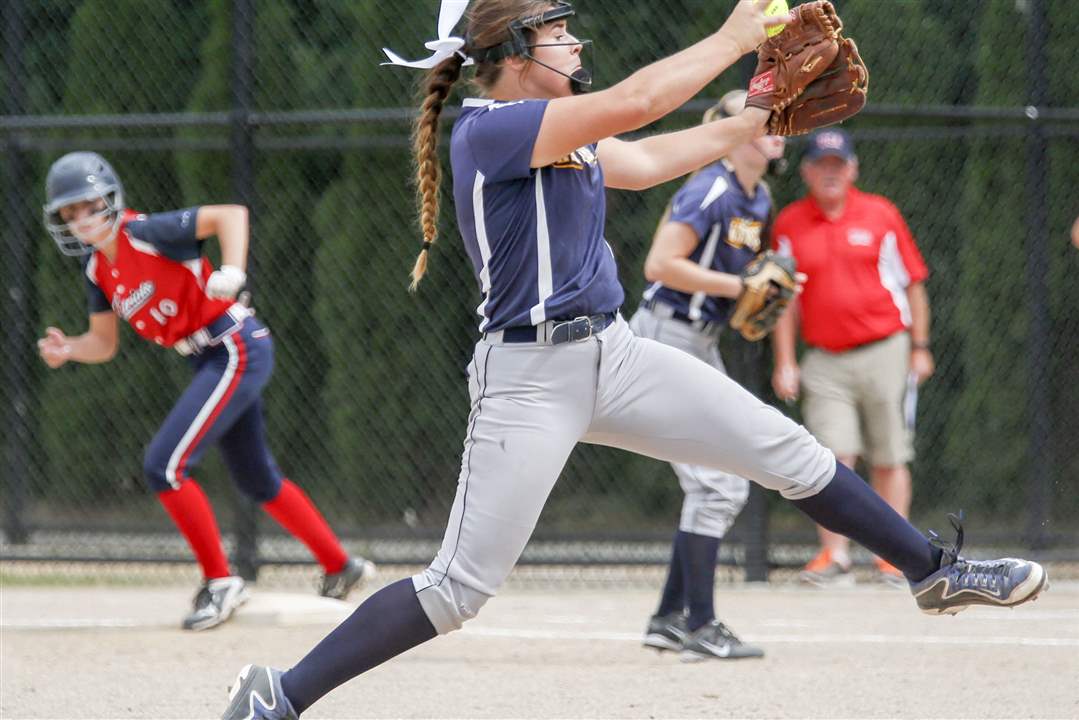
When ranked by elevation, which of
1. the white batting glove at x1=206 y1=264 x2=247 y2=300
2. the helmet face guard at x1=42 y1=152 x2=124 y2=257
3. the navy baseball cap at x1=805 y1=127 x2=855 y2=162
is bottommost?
the navy baseball cap at x1=805 y1=127 x2=855 y2=162

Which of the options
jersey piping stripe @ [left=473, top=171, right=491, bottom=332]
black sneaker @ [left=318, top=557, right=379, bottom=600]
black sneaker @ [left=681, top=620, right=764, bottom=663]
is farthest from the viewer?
black sneaker @ [left=318, top=557, right=379, bottom=600]

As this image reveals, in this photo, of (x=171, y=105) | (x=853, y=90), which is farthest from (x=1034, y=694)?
(x=171, y=105)

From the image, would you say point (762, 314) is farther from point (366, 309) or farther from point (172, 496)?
point (366, 309)

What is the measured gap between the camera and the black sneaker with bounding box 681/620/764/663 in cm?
537

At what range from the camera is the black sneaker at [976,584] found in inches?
147

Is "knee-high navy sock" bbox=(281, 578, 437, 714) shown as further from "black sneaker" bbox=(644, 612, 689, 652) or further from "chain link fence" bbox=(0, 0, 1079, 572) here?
"chain link fence" bbox=(0, 0, 1079, 572)

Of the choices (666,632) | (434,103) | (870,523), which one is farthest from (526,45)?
(666,632)

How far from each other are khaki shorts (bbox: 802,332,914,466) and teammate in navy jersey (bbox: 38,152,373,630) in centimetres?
244

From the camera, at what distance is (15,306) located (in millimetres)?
8484

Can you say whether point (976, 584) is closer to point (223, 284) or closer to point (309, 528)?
point (223, 284)

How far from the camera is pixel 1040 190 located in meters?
7.52

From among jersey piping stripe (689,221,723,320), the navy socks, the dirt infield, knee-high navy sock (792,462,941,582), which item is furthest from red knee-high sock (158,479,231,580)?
knee-high navy sock (792,462,941,582)

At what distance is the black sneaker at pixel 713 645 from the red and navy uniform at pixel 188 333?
1926mm

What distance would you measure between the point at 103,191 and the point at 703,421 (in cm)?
323
